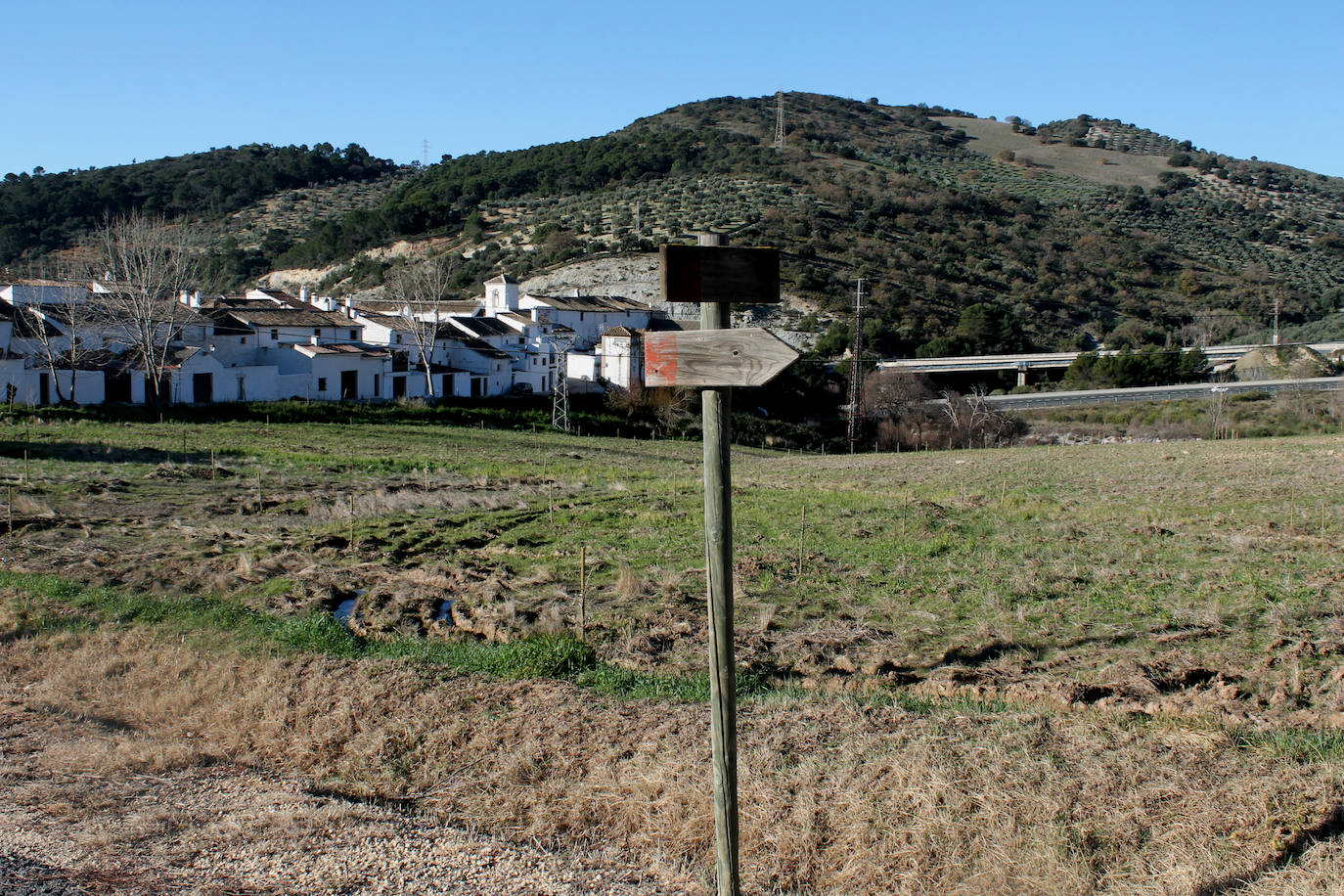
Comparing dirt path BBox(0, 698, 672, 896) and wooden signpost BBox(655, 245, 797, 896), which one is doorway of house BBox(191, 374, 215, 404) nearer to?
dirt path BBox(0, 698, 672, 896)

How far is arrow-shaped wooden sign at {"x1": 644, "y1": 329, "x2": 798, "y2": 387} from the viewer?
443 cm

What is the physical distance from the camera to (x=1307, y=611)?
1226 centimetres

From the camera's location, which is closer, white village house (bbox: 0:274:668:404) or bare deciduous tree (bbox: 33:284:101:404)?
bare deciduous tree (bbox: 33:284:101:404)

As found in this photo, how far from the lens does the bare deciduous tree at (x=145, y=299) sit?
4027 centimetres

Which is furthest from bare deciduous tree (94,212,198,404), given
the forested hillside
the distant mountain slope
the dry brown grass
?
the distant mountain slope

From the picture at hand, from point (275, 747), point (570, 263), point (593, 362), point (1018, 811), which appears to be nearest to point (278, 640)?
point (275, 747)

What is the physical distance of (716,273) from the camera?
4.50m

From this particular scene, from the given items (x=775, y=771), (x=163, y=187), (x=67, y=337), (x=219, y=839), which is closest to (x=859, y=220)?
(x=67, y=337)

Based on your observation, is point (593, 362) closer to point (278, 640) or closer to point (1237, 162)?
point (278, 640)

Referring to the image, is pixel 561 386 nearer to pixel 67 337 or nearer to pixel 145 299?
pixel 145 299

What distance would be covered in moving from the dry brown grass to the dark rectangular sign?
354cm

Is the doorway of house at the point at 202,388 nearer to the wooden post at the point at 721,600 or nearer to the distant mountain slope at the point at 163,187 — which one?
the wooden post at the point at 721,600

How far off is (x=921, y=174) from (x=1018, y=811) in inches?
4974

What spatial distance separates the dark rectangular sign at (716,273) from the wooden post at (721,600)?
0.42ft
